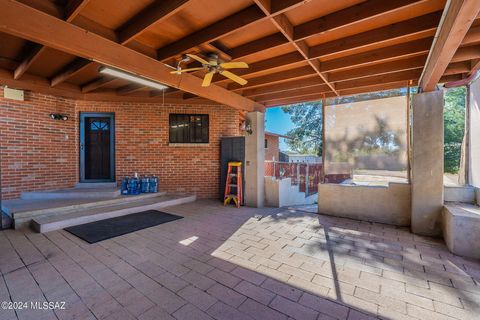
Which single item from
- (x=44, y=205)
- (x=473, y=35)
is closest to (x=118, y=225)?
(x=44, y=205)

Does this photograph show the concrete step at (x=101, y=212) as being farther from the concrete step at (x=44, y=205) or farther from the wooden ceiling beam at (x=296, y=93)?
the wooden ceiling beam at (x=296, y=93)

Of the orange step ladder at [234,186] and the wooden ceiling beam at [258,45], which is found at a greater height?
the wooden ceiling beam at [258,45]

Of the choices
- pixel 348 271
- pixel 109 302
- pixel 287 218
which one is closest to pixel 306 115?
pixel 287 218

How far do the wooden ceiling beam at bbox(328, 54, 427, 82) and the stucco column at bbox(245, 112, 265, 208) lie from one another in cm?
213

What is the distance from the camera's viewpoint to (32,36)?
7.98 ft

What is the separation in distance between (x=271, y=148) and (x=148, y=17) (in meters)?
10.7

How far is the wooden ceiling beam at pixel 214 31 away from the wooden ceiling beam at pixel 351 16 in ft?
2.37

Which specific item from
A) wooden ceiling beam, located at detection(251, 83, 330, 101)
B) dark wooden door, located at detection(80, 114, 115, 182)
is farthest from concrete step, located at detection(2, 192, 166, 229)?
wooden ceiling beam, located at detection(251, 83, 330, 101)

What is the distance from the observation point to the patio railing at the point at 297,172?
281 inches

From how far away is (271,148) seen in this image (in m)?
12.9

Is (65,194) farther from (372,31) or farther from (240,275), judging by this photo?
(372,31)

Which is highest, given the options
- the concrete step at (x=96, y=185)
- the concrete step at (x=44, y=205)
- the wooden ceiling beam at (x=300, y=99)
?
the wooden ceiling beam at (x=300, y=99)

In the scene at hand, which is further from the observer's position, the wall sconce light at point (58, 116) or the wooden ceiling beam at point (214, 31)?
the wall sconce light at point (58, 116)

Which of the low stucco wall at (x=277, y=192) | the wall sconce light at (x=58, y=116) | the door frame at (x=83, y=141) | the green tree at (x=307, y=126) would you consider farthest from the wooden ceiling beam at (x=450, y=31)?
the green tree at (x=307, y=126)
